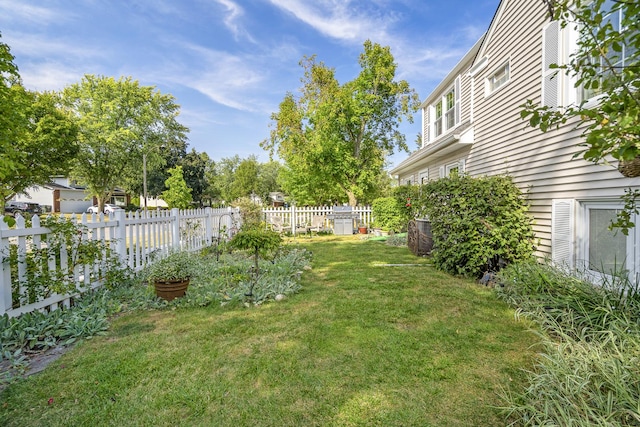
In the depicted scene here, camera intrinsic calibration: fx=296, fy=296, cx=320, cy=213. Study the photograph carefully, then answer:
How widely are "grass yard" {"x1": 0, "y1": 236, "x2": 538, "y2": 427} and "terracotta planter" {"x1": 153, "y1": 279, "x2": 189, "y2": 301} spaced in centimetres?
32

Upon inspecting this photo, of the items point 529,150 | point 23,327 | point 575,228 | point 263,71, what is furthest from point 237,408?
point 263,71

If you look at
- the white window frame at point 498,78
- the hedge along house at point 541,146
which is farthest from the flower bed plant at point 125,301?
the white window frame at point 498,78

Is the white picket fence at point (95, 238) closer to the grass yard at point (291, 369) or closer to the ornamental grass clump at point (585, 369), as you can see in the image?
the grass yard at point (291, 369)

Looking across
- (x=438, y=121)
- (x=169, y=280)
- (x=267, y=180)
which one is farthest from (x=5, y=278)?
(x=267, y=180)

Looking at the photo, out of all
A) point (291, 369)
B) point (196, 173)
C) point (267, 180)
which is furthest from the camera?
point (267, 180)

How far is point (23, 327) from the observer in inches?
118

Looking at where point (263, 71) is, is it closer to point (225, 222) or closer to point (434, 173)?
point (225, 222)

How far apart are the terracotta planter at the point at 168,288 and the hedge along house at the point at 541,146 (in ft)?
15.6

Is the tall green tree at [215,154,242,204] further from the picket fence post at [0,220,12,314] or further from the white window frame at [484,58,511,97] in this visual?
the picket fence post at [0,220,12,314]

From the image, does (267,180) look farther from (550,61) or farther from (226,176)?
(550,61)

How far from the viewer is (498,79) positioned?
6.76 metres

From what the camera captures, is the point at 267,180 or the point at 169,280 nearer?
the point at 169,280

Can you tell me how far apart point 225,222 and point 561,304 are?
31.2 feet

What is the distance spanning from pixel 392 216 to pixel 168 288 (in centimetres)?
959
